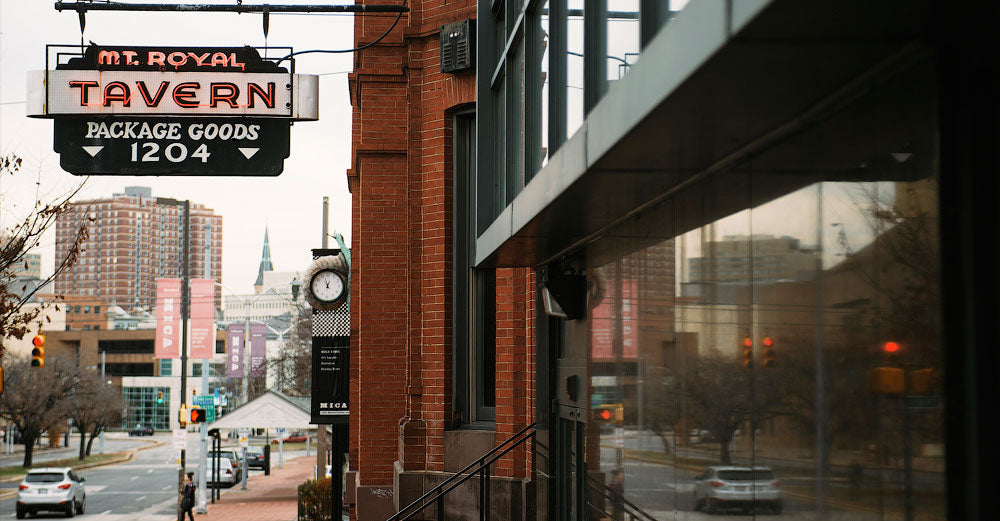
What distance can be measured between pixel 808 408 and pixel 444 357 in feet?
27.3

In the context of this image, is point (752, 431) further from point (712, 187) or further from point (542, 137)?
point (542, 137)

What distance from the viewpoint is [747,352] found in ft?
15.1

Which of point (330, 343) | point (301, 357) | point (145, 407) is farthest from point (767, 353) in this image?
point (145, 407)

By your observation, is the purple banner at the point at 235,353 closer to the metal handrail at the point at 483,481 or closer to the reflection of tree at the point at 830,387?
the metal handrail at the point at 483,481

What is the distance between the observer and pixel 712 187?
507 centimetres

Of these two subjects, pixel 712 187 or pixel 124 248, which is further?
pixel 124 248

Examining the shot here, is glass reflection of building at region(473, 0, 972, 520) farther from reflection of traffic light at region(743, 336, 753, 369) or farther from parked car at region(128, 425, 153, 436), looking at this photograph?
parked car at region(128, 425, 153, 436)

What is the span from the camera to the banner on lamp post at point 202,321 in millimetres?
35000

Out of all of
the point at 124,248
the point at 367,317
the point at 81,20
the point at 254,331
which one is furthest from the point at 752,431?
the point at 124,248

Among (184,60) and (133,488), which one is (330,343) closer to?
(184,60)

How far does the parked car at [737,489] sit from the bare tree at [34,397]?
5697 cm

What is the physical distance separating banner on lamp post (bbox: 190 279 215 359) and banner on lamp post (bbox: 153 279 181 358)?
569mm

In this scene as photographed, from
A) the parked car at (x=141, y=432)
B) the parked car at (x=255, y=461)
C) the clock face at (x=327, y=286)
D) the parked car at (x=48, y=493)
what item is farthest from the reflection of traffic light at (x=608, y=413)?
the parked car at (x=141, y=432)

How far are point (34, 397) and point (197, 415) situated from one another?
119ft
